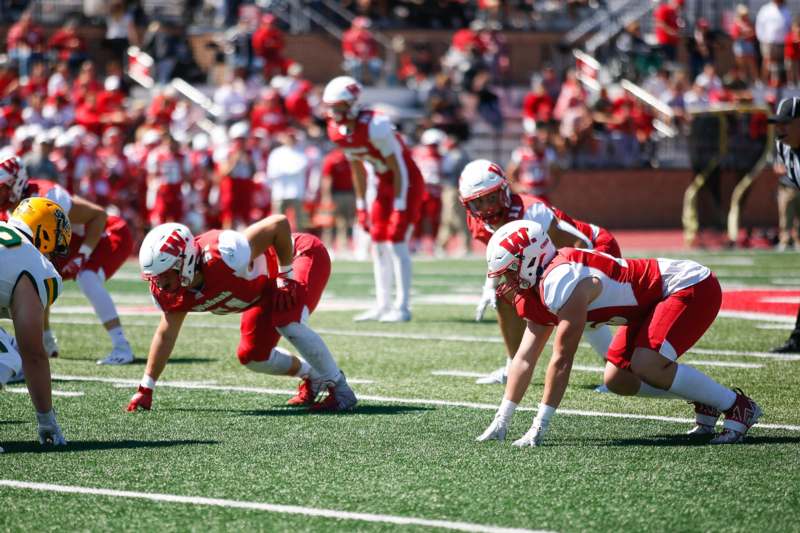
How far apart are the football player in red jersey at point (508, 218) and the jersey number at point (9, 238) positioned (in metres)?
2.40

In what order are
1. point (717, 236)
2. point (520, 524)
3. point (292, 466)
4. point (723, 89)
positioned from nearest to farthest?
point (520, 524)
point (292, 466)
point (717, 236)
point (723, 89)

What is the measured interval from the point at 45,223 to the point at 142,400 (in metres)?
1.24

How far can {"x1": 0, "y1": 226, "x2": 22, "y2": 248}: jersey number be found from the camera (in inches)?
242

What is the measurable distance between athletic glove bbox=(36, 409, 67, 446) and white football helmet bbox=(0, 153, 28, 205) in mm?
2355

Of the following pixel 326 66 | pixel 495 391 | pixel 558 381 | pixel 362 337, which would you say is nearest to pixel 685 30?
pixel 326 66

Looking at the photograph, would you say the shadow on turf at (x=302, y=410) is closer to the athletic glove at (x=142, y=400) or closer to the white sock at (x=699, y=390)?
the athletic glove at (x=142, y=400)

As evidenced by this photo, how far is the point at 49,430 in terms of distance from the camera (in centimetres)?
641

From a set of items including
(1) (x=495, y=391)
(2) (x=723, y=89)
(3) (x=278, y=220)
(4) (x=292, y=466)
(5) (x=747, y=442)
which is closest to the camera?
(4) (x=292, y=466)

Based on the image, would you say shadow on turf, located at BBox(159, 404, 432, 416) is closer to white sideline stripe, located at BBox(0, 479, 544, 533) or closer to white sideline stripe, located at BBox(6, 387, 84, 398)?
white sideline stripe, located at BBox(6, 387, 84, 398)

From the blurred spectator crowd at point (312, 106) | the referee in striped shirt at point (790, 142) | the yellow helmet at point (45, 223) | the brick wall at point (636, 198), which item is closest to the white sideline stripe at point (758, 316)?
the referee in striped shirt at point (790, 142)

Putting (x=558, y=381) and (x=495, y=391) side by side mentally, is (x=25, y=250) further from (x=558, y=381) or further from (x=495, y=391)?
(x=495, y=391)

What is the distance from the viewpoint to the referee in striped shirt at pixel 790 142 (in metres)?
9.35

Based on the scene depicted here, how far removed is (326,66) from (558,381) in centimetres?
2074

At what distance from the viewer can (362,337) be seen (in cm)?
1098
